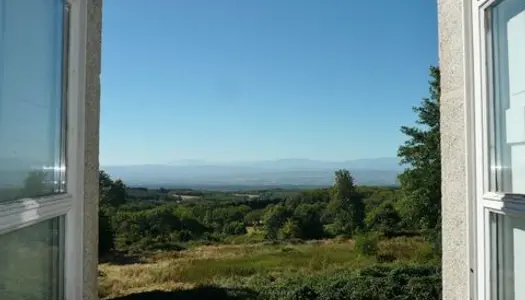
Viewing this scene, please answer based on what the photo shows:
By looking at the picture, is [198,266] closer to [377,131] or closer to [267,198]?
[267,198]

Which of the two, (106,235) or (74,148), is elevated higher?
(74,148)

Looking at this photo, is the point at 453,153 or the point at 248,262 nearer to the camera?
the point at 453,153

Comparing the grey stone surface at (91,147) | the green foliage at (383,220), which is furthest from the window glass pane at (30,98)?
the green foliage at (383,220)

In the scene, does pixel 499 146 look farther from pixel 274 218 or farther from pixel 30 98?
pixel 274 218

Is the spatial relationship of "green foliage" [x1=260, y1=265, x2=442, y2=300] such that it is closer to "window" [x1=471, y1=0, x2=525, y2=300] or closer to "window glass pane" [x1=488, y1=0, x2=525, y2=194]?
"window" [x1=471, y1=0, x2=525, y2=300]

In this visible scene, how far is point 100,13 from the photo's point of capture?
1505 mm

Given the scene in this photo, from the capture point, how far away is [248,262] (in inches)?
191

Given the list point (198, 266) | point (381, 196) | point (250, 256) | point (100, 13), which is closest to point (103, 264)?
point (198, 266)

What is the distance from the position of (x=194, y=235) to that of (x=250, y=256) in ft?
2.00

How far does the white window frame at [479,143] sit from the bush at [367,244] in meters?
3.66

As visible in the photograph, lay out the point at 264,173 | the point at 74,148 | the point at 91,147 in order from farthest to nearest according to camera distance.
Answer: the point at 264,173 → the point at 91,147 → the point at 74,148

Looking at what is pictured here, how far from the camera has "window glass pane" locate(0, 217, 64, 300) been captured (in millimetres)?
966

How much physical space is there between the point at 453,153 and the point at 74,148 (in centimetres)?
108

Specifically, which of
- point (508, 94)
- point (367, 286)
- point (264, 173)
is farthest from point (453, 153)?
point (264, 173)
